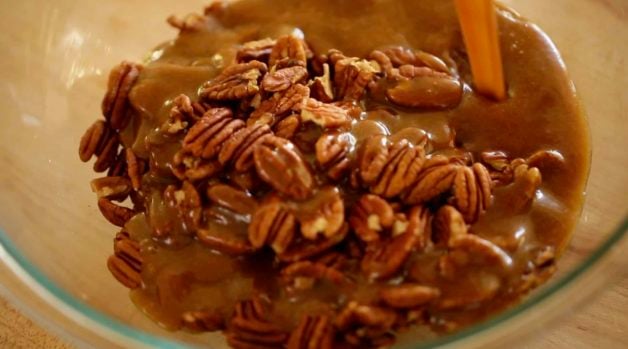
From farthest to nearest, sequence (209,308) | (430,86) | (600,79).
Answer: (600,79) → (430,86) → (209,308)

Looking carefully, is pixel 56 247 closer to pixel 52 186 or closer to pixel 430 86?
pixel 52 186

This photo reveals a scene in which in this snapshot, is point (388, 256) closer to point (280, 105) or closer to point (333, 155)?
point (333, 155)

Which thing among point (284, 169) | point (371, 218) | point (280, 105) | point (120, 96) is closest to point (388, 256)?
point (371, 218)

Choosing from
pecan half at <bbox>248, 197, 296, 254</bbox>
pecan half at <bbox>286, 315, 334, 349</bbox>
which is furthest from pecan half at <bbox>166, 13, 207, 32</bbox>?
pecan half at <bbox>286, 315, 334, 349</bbox>

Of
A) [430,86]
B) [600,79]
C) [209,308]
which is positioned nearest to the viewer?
[209,308]

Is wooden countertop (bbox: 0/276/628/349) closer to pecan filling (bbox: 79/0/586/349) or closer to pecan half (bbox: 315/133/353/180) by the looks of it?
pecan filling (bbox: 79/0/586/349)

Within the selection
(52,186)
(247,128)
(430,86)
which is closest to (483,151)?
(430,86)
